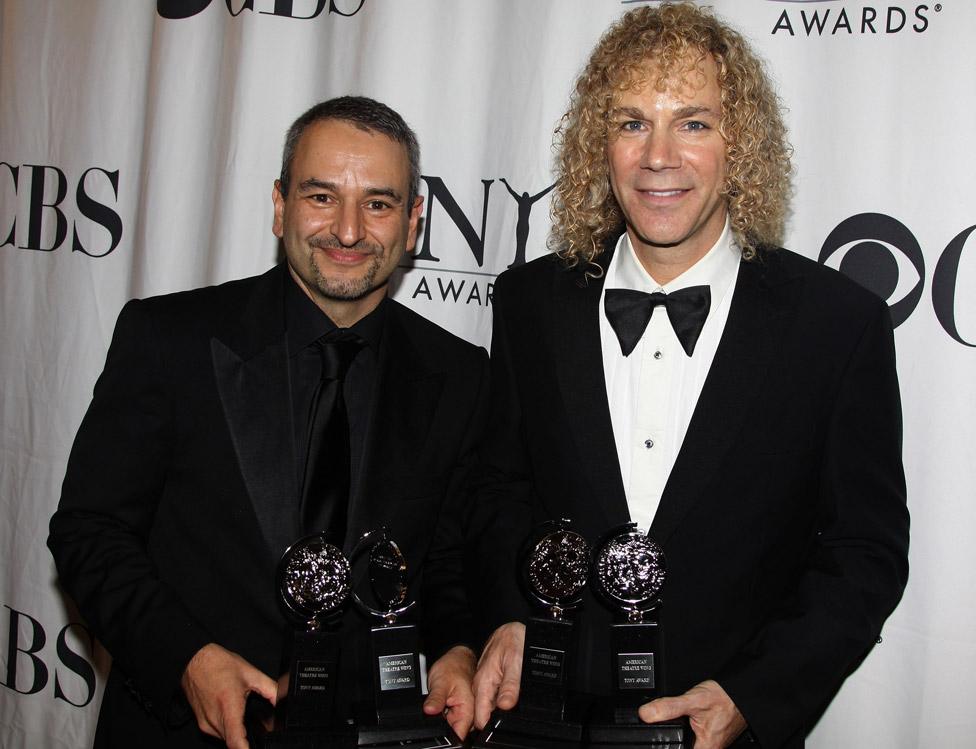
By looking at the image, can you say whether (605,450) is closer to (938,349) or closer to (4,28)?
(938,349)

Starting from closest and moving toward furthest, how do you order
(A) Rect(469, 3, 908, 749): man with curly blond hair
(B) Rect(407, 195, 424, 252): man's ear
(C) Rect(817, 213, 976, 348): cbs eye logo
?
(A) Rect(469, 3, 908, 749): man with curly blond hair, (B) Rect(407, 195, 424, 252): man's ear, (C) Rect(817, 213, 976, 348): cbs eye logo

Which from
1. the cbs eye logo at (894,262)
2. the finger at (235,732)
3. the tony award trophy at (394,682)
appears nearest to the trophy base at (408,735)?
the tony award trophy at (394,682)

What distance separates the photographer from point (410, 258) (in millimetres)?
3102

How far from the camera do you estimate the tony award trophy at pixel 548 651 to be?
72.7 inches

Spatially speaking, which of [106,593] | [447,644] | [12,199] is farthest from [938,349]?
[12,199]

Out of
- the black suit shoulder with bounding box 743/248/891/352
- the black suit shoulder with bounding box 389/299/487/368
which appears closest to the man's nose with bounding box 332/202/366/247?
the black suit shoulder with bounding box 389/299/487/368

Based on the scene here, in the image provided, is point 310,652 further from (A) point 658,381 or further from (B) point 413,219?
(B) point 413,219

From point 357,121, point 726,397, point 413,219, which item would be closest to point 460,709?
point 726,397

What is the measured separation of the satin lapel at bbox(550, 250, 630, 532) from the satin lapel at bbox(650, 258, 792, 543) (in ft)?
0.38

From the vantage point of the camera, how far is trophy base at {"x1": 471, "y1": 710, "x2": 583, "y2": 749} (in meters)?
1.82

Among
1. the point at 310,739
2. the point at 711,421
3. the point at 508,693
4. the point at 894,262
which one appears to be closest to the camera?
the point at 310,739

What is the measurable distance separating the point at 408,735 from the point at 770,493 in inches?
36.0

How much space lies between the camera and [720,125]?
2209 mm

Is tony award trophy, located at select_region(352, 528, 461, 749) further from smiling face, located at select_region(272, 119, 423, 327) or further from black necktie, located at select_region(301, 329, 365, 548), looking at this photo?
smiling face, located at select_region(272, 119, 423, 327)
